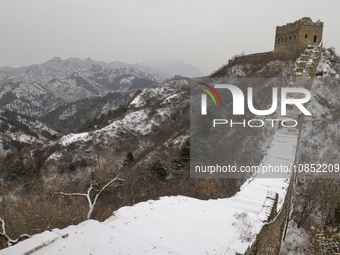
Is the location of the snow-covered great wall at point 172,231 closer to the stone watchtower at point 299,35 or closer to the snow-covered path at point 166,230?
the snow-covered path at point 166,230

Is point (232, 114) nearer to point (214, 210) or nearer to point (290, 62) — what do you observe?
point (290, 62)

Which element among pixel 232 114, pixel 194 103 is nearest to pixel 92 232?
pixel 232 114

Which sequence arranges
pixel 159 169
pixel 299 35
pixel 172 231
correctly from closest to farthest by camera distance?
pixel 172 231
pixel 159 169
pixel 299 35

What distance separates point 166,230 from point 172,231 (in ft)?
0.47

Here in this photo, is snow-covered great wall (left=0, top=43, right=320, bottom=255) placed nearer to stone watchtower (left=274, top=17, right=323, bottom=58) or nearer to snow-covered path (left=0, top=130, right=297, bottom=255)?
snow-covered path (left=0, top=130, right=297, bottom=255)

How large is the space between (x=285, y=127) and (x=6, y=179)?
42.9 meters

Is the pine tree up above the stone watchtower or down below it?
below

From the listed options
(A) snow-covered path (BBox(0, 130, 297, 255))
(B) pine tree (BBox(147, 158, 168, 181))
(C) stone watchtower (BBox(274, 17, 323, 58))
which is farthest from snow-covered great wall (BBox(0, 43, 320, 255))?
(C) stone watchtower (BBox(274, 17, 323, 58))

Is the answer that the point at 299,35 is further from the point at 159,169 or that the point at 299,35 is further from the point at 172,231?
the point at 172,231

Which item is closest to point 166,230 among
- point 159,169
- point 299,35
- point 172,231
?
point 172,231

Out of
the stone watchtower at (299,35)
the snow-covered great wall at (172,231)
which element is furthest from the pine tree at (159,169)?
the stone watchtower at (299,35)

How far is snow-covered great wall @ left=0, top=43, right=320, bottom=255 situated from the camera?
3699 mm

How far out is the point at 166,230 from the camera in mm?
4430

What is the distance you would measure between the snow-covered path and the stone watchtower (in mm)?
26863
